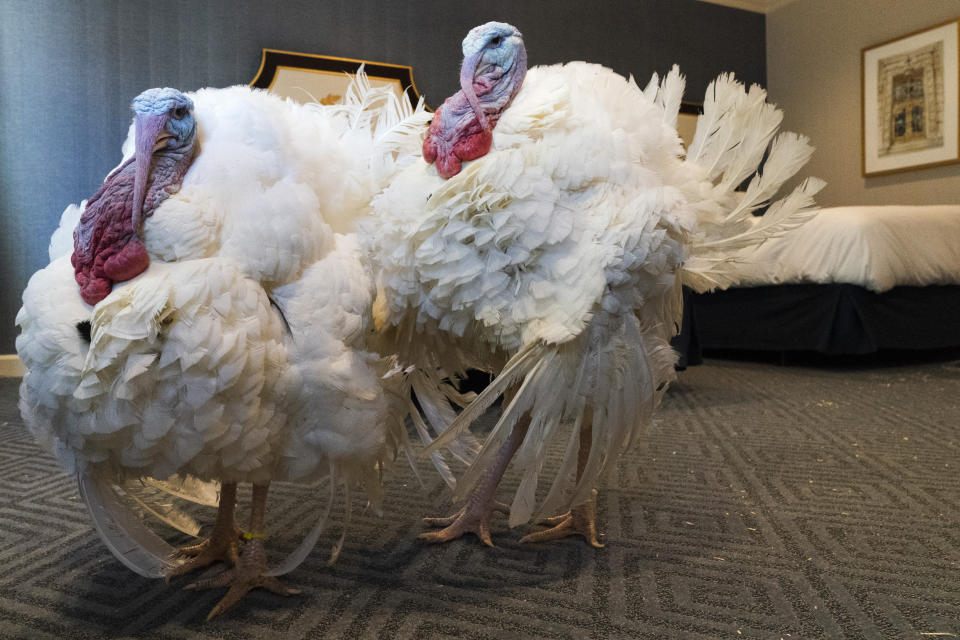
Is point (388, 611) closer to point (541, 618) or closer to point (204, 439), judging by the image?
point (541, 618)

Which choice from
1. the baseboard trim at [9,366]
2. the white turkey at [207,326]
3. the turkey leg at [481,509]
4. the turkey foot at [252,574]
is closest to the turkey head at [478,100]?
the white turkey at [207,326]

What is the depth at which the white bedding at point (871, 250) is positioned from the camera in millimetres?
3719

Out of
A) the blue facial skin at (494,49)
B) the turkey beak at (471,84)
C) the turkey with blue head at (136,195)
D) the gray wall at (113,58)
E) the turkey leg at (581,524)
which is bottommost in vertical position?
the turkey leg at (581,524)

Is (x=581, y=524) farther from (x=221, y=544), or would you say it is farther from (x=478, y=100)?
(x=478, y=100)

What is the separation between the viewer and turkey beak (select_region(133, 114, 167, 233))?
104 cm

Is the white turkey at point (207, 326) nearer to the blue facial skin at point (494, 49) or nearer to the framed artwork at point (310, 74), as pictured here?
the blue facial skin at point (494, 49)

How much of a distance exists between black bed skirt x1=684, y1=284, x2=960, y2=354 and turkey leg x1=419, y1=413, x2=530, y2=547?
2.44m

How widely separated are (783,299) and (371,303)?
353 cm

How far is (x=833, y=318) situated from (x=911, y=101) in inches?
104

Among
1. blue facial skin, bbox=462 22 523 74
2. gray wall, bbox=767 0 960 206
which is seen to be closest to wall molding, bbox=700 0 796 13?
gray wall, bbox=767 0 960 206

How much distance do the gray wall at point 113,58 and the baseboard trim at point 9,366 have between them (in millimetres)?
51

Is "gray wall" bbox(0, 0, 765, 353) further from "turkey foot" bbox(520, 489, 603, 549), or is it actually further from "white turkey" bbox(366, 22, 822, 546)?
"turkey foot" bbox(520, 489, 603, 549)

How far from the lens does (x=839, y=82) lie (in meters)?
5.77

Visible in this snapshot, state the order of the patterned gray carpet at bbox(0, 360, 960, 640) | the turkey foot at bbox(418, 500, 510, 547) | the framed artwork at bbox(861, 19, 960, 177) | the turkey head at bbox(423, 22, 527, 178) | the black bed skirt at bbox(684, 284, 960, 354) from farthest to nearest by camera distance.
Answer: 1. the framed artwork at bbox(861, 19, 960, 177)
2. the black bed skirt at bbox(684, 284, 960, 354)
3. the turkey foot at bbox(418, 500, 510, 547)
4. the turkey head at bbox(423, 22, 527, 178)
5. the patterned gray carpet at bbox(0, 360, 960, 640)
